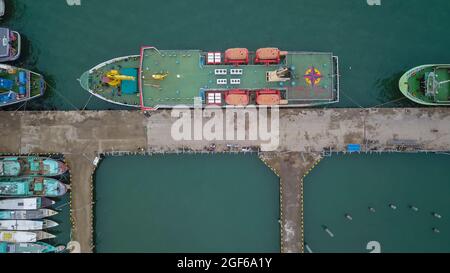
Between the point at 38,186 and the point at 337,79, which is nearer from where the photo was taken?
the point at 337,79

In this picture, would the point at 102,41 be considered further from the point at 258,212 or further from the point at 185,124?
the point at 258,212

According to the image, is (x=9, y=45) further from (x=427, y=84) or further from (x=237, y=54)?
(x=427, y=84)

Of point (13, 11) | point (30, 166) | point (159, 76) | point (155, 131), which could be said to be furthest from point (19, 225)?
point (13, 11)

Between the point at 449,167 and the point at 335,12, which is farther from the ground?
the point at 335,12

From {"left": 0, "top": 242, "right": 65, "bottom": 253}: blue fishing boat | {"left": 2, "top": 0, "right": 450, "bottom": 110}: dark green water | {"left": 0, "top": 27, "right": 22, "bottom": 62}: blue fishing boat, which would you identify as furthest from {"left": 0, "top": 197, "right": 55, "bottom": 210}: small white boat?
{"left": 0, "top": 27, "right": 22, "bottom": 62}: blue fishing boat

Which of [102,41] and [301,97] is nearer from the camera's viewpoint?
[301,97]

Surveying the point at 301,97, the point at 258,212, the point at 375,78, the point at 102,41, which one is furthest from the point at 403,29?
the point at 102,41

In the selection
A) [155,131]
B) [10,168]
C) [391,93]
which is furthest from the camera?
[391,93]
